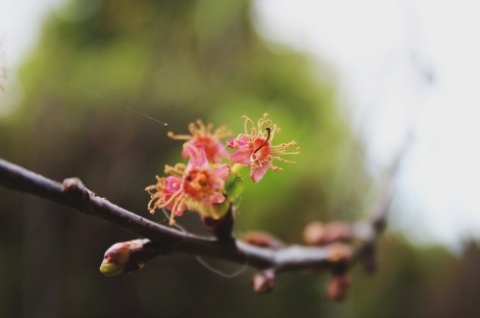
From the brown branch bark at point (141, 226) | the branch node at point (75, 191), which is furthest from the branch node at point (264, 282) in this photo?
the branch node at point (75, 191)

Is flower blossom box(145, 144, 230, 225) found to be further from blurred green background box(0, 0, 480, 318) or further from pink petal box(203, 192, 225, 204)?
blurred green background box(0, 0, 480, 318)

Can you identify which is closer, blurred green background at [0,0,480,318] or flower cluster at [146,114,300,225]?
flower cluster at [146,114,300,225]

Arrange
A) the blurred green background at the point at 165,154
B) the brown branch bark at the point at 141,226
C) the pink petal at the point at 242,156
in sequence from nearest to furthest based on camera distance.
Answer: the brown branch bark at the point at 141,226, the pink petal at the point at 242,156, the blurred green background at the point at 165,154

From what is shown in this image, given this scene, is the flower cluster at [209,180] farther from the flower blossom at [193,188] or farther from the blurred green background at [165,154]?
the blurred green background at [165,154]

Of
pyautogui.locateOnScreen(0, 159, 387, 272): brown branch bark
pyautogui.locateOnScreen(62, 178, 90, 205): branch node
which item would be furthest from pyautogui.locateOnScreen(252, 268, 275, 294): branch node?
pyautogui.locateOnScreen(62, 178, 90, 205): branch node

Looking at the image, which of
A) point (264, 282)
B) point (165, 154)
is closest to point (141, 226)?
point (264, 282)

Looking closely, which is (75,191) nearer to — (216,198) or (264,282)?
(216,198)
